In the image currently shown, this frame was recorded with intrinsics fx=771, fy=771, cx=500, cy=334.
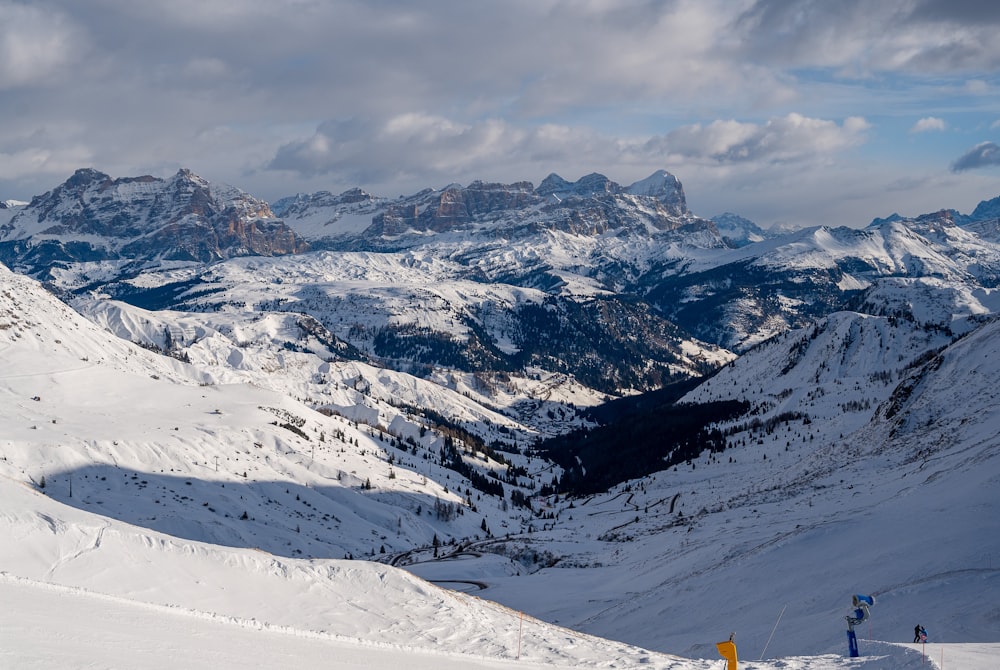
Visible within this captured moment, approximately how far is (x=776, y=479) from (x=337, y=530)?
6050 centimetres

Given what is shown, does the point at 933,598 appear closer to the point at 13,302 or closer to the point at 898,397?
the point at 898,397

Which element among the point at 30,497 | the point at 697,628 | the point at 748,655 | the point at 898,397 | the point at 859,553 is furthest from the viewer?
the point at 898,397

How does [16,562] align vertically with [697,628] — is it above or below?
above

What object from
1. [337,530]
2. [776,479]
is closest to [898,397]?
[776,479]

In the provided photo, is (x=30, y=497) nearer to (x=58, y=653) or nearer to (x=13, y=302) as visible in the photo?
A: (x=58, y=653)

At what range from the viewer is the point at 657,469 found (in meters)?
172

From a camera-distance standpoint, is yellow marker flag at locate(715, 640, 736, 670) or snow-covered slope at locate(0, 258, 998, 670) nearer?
yellow marker flag at locate(715, 640, 736, 670)

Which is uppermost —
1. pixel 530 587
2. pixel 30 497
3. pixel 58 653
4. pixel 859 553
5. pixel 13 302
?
pixel 13 302

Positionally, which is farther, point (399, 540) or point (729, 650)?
point (399, 540)

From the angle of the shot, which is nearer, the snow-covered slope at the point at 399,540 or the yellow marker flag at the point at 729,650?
the yellow marker flag at the point at 729,650

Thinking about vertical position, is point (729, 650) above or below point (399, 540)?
above

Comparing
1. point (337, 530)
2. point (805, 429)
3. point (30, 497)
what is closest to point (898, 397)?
point (805, 429)

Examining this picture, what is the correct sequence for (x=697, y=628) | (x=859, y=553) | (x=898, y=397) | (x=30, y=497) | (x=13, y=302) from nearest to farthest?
(x=30, y=497) → (x=697, y=628) → (x=859, y=553) → (x=898, y=397) → (x=13, y=302)

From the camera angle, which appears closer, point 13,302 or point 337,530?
point 337,530
